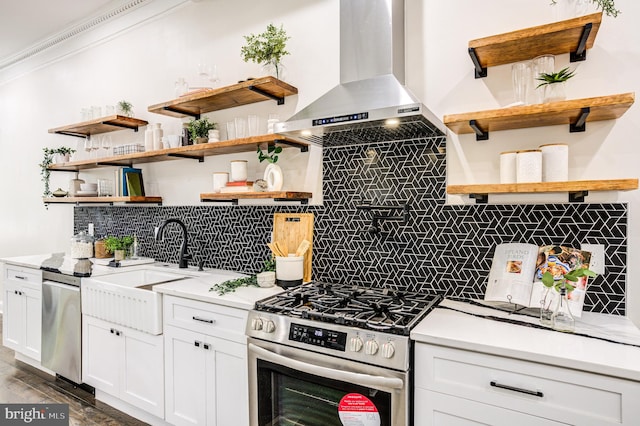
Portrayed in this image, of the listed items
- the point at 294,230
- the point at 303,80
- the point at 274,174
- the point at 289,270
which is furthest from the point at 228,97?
the point at 289,270

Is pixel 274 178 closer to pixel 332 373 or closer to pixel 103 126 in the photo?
pixel 332 373

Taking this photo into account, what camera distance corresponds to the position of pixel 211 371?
2.06 metres

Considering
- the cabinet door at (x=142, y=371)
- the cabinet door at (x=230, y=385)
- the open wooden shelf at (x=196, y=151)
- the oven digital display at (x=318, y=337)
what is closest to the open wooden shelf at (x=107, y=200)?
the open wooden shelf at (x=196, y=151)

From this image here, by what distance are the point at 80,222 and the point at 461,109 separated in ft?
13.3

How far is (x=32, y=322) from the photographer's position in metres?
3.20

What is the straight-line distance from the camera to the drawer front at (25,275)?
312cm

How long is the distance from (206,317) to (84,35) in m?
3.69

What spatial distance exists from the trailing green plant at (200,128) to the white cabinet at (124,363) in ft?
4.76

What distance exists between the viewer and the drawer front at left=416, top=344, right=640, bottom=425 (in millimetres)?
1188

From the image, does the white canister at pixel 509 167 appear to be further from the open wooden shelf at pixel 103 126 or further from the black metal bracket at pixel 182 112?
the open wooden shelf at pixel 103 126

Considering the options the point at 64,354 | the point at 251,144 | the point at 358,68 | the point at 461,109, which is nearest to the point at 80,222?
the point at 64,354

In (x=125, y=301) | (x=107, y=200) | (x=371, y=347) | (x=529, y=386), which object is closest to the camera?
(x=529, y=386)

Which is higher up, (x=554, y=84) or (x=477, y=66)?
(x=477, y=66)

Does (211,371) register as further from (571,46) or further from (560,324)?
A: (571,46)
